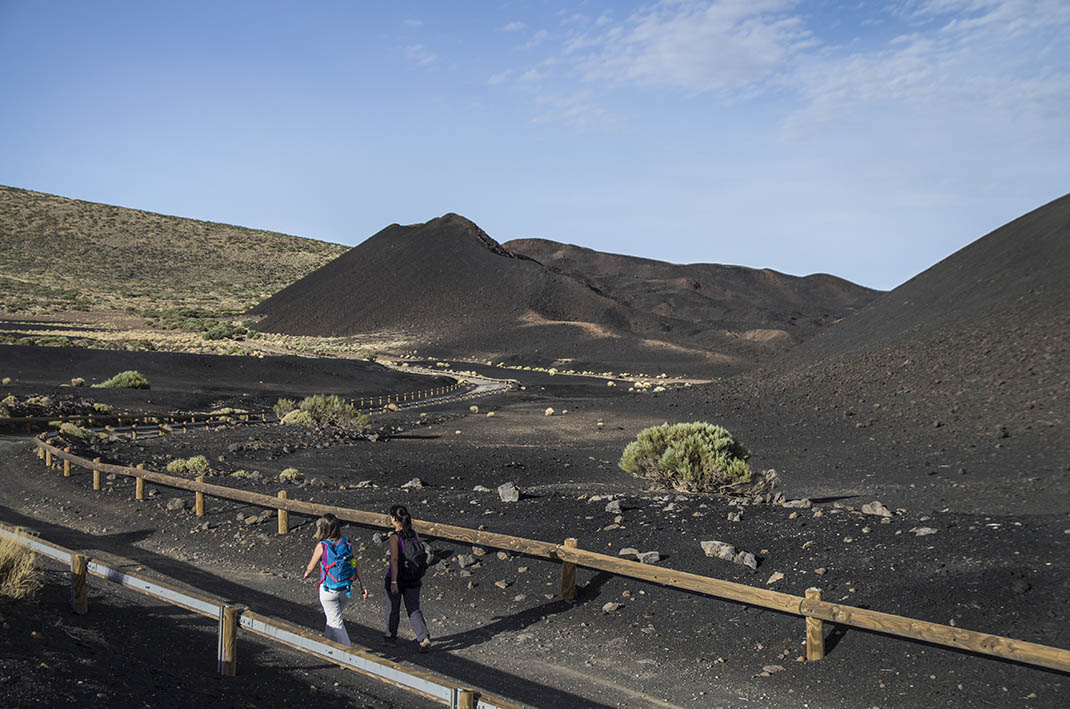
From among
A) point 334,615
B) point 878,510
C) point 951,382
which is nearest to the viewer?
point 334,615

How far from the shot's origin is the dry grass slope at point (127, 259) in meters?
111

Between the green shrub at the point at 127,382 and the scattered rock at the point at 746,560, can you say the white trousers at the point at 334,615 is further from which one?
the green shrub at the point at 127,382

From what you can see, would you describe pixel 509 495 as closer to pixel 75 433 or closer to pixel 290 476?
pixel 290 476

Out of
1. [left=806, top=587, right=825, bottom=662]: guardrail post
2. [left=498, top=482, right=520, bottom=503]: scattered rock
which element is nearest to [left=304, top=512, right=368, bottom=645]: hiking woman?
[left=806, top=587, right=825, bottom=662]: guardrail post

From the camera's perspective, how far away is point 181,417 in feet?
115

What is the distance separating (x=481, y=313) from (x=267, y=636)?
105207 mm

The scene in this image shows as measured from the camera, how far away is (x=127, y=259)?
134875 millimetres

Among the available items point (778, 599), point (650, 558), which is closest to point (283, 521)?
point (650, 558)

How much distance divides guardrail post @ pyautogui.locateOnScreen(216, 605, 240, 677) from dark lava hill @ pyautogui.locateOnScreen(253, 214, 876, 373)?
250 feet

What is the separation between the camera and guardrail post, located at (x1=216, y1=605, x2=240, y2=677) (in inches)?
→ 293

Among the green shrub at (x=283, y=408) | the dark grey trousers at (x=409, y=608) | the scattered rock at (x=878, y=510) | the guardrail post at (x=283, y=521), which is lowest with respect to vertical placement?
the green shrub at (x=283, y=408)

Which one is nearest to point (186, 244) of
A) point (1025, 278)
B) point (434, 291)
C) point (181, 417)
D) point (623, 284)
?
point (434, 291)

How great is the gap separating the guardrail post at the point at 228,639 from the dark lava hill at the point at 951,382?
16144 millimetres

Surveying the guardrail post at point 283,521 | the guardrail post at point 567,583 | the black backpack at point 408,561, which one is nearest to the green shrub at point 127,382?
the guardrail post at point 283,521
